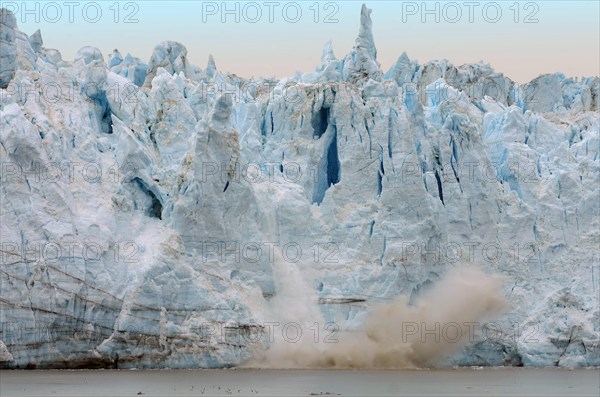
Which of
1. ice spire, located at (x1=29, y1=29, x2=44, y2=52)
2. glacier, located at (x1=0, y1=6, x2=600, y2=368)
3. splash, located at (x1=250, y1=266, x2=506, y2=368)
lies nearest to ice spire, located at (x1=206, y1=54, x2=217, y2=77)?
glacier, located at (x1=0, y1=6, x2=600, y2=368)

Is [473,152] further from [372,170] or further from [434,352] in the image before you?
[434,352]

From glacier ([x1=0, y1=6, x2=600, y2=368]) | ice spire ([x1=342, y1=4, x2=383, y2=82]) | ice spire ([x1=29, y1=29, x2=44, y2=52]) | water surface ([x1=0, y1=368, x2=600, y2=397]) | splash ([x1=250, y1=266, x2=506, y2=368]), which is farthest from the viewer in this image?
ice spire ([x1=342, y1=4, x2=383, y2=82])

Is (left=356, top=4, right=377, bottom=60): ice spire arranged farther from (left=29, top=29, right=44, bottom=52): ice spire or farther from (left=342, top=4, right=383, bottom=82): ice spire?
(left=29, top=29, right=44, bottom=52): ice spire

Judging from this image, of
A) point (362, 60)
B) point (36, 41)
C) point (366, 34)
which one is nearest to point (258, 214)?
point (362, 60)

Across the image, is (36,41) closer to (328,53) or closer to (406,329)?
(328,53)

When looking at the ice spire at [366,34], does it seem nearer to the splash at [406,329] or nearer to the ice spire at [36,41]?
the splash at [406,329]

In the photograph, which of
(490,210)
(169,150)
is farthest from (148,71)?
(490,210)
